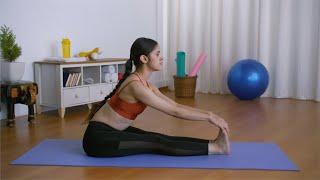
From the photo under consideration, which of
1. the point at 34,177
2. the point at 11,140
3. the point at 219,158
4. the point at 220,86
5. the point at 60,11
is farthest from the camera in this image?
the point at 220,86

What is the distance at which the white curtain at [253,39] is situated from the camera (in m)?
5.03

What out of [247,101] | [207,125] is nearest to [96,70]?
[207,125]

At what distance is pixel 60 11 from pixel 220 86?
2.59 m

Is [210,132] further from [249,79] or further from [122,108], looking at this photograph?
[249,79]

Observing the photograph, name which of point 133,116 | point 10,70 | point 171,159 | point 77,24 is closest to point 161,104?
point 133,116

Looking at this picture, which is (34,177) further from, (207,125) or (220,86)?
(220,86)

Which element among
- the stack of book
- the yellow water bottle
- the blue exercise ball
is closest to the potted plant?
the stack of book

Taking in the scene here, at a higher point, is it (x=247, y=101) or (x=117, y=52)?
(x=117, y=52)

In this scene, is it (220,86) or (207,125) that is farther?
(220,86)

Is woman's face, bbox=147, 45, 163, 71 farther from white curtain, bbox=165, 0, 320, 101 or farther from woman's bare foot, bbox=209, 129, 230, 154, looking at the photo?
white curtain, bbox=165, 0, 320, 101

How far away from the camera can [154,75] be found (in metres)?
6.11

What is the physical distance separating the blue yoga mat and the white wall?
141 cm

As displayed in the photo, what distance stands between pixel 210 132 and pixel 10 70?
1945mm

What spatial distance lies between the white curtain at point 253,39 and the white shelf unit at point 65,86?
1.76 meters
